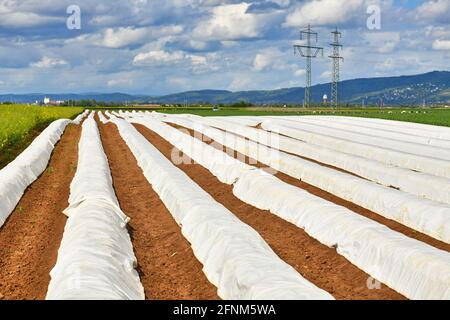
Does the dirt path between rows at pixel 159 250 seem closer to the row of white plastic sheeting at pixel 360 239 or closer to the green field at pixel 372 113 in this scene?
the row of white plastic sheeting at pixel 360 239

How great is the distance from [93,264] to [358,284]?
352cm

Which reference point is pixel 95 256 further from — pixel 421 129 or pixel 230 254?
pixel 421 129

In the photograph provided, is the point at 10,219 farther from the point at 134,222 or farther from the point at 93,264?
the point at 93,264

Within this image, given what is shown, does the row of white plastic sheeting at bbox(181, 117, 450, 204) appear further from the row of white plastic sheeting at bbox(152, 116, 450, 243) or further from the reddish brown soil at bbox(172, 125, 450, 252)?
the reddish brown soil at bbox(172, 125, 450, 252)

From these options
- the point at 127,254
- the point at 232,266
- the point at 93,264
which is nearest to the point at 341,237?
the point at 232,266

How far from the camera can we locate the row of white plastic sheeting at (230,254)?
641 cm

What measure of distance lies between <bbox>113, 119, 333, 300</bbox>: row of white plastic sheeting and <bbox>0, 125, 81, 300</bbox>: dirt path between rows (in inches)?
86.3

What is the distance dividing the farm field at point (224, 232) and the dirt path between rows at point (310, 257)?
0.09ft

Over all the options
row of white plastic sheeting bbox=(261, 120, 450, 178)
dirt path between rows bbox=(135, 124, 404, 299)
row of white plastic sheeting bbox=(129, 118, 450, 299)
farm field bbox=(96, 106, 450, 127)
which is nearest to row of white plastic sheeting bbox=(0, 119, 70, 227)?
dirt path between rows bbox=(135, 124, 404, 299)

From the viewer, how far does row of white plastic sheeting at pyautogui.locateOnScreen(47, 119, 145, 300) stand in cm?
637

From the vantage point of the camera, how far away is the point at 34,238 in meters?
9.98

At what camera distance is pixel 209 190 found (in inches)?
566

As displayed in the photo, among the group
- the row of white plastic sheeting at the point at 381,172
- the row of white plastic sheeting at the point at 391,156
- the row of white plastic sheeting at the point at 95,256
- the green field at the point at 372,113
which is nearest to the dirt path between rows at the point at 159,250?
the row of white plastic sheeting at the point at 95,256

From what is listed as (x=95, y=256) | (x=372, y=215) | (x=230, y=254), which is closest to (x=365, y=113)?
(x=372, y=215)
